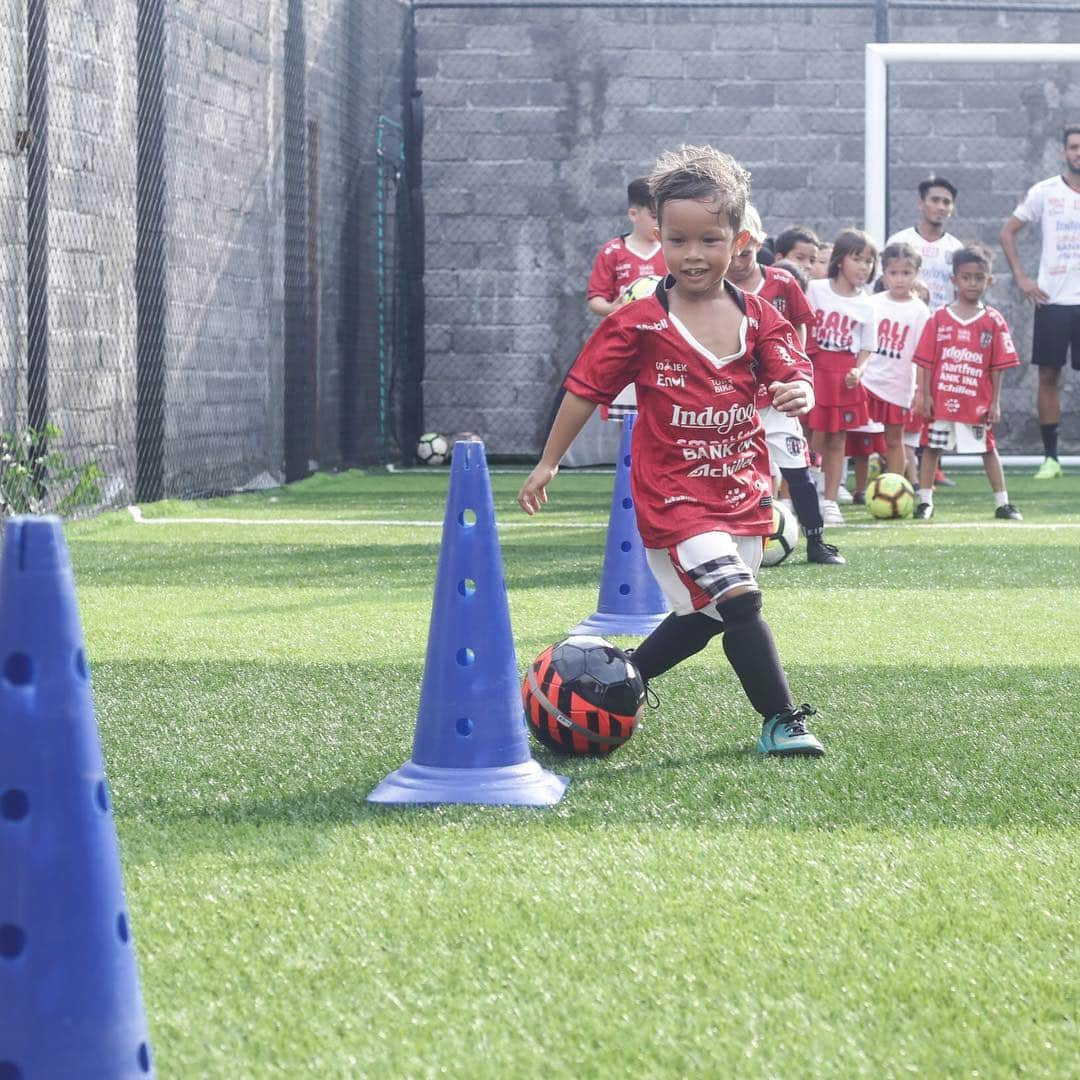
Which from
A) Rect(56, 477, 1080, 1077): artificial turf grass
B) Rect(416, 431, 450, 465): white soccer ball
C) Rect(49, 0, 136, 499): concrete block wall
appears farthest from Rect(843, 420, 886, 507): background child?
Rect(56, 477, 1080, 1077): artificial turf grass

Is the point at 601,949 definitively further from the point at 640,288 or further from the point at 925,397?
the point at 925,397

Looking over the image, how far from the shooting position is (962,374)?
393 inches

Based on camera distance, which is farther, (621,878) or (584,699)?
(584,699)

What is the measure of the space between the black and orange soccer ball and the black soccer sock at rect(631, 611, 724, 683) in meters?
0.21

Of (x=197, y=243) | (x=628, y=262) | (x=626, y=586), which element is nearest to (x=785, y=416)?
(x=626, y=586)

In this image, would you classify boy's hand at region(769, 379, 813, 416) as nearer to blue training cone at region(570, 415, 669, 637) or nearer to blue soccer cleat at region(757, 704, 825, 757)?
blue soccer cleat at region(757, 704, 825, 757)

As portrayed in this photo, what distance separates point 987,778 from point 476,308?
445 inches

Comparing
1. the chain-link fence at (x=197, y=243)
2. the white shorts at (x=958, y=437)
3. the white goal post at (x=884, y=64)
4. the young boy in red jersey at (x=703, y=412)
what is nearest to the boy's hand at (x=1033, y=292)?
the white goal post at (x=884, y=64)

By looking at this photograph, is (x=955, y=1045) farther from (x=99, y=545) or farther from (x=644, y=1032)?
(x=99, y=545)

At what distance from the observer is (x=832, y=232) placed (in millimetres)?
14547

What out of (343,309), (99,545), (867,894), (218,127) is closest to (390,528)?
(99,545)

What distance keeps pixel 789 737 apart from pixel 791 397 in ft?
2.54

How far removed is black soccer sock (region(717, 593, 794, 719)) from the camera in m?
3.90

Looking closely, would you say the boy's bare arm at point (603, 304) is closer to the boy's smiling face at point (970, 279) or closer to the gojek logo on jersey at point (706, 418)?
the boy's smiling face at point (970, 279)
